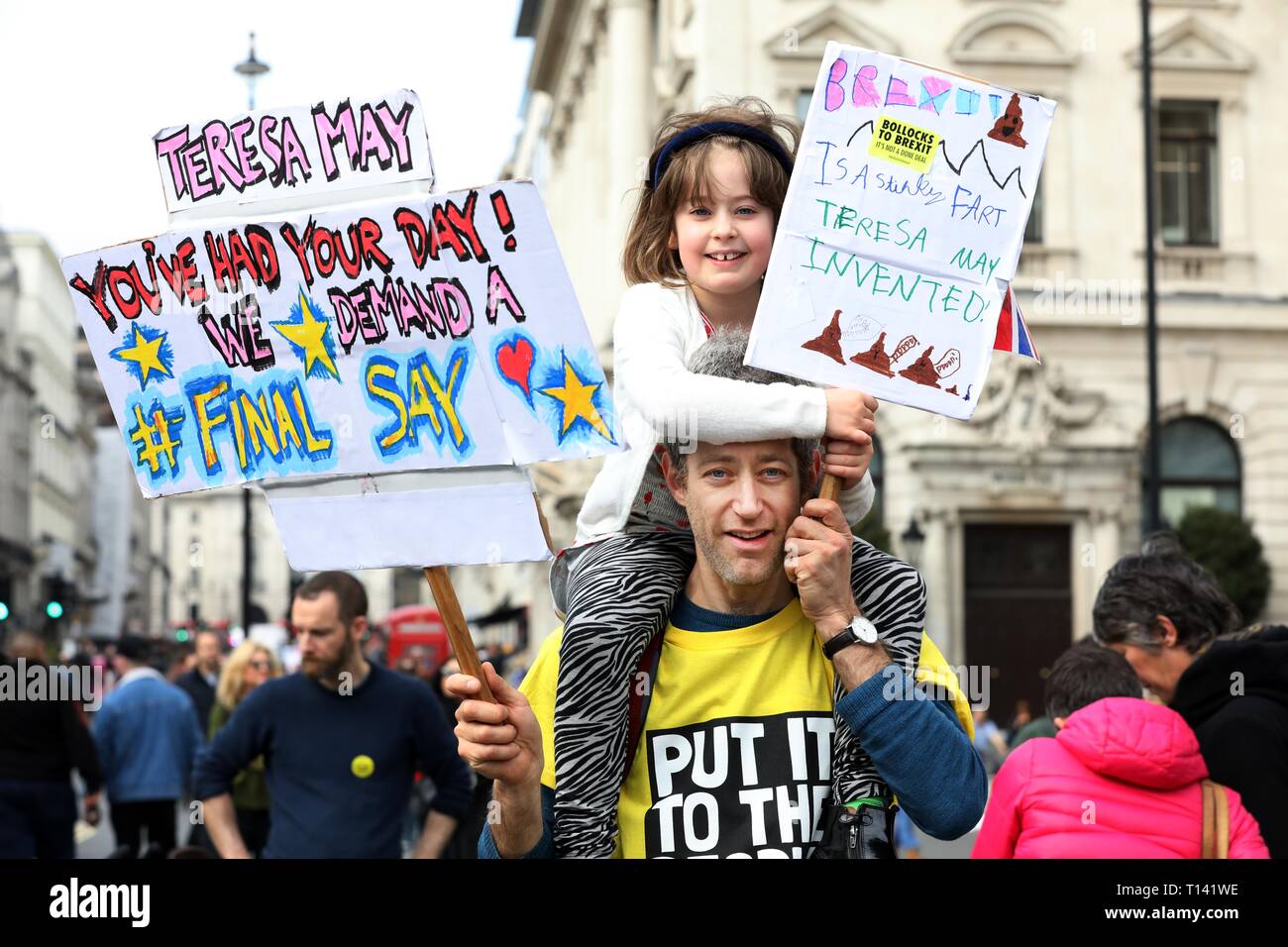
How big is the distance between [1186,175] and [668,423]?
28.7 metres

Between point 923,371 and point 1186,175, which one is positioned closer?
point 923,371

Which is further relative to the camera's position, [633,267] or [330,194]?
[633,267]

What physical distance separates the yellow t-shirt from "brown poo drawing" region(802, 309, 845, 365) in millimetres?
435

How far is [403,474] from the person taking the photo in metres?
2.74

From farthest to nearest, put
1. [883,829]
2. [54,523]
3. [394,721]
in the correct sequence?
[54,523] → [394,721] → [883,829]

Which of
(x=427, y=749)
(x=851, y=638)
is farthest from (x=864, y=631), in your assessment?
(x=427, y=749)

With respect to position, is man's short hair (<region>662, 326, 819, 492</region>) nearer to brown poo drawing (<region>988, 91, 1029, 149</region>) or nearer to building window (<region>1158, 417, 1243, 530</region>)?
brown poo drawing (<region>988, 91, 1029, 149</region>)

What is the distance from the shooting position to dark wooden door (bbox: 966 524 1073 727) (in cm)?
2914

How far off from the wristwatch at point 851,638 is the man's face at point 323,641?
173 inches

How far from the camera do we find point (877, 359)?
119 inches

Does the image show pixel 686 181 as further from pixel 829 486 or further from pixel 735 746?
pixel 735 746
